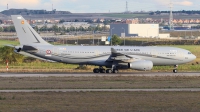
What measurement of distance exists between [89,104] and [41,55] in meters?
26.6

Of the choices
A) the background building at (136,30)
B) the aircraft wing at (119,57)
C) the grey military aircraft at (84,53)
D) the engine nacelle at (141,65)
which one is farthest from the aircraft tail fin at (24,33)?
the background building at (136,30)

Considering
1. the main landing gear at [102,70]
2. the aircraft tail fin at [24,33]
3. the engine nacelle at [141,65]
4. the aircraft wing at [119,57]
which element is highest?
the aircraft tail fin at [24,33]

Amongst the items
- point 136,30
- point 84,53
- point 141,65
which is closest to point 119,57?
point 141,65

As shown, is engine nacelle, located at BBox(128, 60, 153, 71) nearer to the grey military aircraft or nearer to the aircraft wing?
the grey military aircraft

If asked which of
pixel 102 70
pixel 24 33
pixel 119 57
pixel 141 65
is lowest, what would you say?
pixel 102 70

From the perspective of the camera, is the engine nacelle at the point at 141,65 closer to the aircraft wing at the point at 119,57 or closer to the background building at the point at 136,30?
the aircraft wing at the point at 119,57

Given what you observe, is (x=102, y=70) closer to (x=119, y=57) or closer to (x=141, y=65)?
(x=119, y=57)

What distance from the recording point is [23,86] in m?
38.9

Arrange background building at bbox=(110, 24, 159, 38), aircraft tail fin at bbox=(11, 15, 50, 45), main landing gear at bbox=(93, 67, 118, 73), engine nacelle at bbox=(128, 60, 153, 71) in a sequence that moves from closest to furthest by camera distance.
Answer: engine nacelle at bbox=(128, 60, 153, 71) → aircraft tail fin at bbox=(11, 15, 50, 45) → main landing gear at bbox=(93, 67, 118, 73) → background building at bbox=(110, 24, 159, 38)

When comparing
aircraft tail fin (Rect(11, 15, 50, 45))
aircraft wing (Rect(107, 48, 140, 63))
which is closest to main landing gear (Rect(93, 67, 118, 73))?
aircraft wing (Rect(107, 48, 140, 63))

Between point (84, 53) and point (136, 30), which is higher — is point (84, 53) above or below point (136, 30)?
above

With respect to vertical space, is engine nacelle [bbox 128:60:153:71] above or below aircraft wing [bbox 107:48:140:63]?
below

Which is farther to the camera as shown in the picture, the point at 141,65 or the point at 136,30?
the point at 136,30

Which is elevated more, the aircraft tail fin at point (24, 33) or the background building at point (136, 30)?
the aircraft tail fin at point (24, 33)
